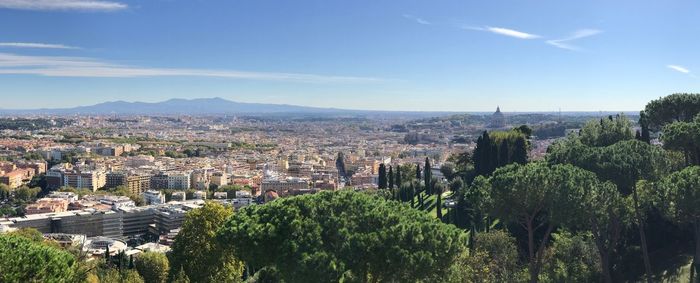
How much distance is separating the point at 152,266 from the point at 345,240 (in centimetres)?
1699

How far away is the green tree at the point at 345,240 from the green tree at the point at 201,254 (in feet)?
18.1

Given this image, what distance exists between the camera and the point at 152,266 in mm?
26094

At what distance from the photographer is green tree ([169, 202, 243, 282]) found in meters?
18.3

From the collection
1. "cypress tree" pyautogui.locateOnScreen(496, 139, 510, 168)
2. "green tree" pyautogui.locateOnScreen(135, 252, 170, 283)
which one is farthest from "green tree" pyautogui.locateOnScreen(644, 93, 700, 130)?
"green tree" pyautogui.locateOnScreen(135, 252, 170, 283)

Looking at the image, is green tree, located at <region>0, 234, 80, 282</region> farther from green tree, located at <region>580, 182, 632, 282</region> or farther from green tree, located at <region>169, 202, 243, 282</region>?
green tree, located at <region>580, 182, 632, 282</region>

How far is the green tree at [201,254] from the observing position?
719 inches

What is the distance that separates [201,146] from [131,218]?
257 feet

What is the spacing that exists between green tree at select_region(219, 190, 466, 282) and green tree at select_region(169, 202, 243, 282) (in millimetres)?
5522

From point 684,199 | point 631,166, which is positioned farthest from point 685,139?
point 684,199

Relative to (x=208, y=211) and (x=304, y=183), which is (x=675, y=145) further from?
(x=304, y=183)

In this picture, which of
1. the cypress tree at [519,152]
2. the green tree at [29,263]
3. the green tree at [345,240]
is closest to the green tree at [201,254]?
the green tree at [345,240]

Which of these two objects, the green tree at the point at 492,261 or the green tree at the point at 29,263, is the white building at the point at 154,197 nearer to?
the green tree at the point at 492,261

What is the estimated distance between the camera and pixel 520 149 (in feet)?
117

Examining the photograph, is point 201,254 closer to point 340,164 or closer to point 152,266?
point 152,266
